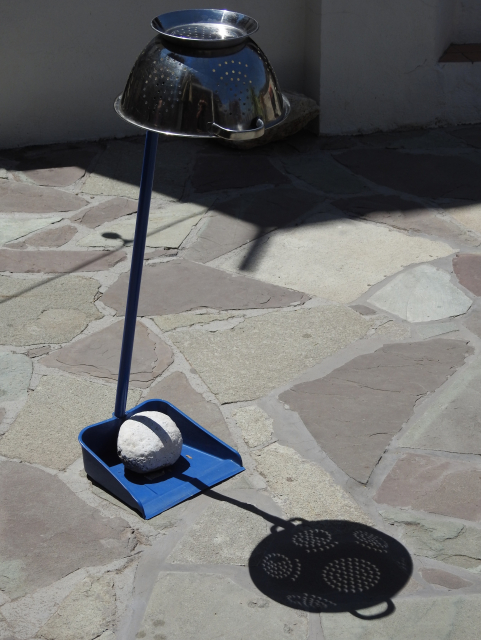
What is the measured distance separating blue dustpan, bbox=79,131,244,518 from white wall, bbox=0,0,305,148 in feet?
12.0

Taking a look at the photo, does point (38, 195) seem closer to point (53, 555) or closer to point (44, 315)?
point (44, 315)

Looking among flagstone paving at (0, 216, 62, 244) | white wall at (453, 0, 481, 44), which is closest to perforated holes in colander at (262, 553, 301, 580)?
flagstone paving at (0, 216, 62, 244)

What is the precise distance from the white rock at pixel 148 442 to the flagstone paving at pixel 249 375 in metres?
0.17

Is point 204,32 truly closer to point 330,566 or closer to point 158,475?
point 158,475

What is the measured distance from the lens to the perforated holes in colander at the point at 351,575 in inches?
99.1

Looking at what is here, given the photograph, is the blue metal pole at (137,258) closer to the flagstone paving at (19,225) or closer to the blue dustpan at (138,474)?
the blue dustpan at (138,474)

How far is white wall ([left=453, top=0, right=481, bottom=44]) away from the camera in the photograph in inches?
267

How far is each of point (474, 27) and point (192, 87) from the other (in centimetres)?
543

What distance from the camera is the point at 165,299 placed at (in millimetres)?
4152

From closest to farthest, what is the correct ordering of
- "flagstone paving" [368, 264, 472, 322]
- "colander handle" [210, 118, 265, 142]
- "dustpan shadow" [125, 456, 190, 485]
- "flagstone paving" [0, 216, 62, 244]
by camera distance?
"colander handle" [210, 118, 265, 142], "dustpan shadow" [125, 456, 190, 485], "flagstone paving" [368, 264, 472, 322], "flagstone paving" [0, 216, 62, 244]

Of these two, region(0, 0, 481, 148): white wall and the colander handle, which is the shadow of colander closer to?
the colander handle

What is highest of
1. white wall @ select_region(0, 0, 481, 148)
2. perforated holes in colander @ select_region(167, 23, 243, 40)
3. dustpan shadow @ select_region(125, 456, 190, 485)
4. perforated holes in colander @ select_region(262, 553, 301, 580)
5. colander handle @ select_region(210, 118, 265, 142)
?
perforated holes in colander @ select_region(167, 23, 243, 40)

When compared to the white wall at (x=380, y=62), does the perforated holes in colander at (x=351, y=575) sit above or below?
below

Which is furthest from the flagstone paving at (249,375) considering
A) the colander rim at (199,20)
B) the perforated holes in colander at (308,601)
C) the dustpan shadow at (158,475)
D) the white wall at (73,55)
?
the colander rim at (199,20)
